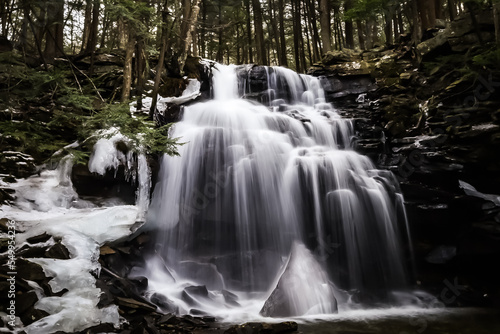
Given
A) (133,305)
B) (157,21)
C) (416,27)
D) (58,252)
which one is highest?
(416,27)

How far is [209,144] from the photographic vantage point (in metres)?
8.83

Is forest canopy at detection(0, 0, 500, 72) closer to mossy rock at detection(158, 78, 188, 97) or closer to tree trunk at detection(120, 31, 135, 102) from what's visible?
tree trunk at detection(120, 31, 135, 102)

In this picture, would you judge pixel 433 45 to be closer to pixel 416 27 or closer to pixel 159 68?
pixel 416 27

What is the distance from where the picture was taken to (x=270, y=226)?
7.82 metres

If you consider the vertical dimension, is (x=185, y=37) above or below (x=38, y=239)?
above

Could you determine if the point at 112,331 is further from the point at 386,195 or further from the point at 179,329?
the point at 386,195

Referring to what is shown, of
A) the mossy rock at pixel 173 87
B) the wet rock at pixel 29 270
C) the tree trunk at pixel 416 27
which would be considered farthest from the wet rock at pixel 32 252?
the tree trunk at pixel 416 27

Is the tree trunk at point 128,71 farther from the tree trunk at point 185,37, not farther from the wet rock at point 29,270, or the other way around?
the wet rock at point 29,270

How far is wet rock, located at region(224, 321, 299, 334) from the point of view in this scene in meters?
4.52

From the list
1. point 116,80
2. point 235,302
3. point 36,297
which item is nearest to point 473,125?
point 235,302

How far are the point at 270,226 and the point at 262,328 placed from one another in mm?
3367

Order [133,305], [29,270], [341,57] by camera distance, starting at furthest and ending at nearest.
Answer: [341,57], [133,305], [29,270]

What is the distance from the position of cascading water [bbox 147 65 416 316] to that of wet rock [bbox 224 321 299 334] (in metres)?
0.93

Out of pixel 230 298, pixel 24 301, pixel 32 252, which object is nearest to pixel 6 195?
pixel 32 252
